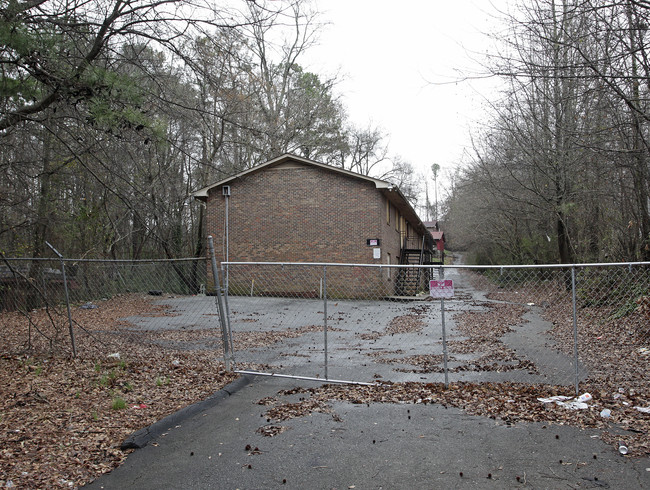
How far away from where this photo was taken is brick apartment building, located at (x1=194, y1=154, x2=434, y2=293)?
850 inches

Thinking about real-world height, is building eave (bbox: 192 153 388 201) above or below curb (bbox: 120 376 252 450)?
above

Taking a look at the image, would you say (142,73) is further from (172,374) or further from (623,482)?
(623,482)

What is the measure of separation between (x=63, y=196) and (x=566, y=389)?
16.9m

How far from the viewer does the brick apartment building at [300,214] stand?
21578 mm

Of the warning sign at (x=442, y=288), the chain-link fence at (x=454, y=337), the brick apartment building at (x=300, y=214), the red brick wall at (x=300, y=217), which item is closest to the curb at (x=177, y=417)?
the chain-link fence at (x=454, y=337)

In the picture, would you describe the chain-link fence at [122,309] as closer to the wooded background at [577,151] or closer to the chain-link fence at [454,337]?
the chain-link fence at [454,337]

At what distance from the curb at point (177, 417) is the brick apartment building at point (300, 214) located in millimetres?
15285

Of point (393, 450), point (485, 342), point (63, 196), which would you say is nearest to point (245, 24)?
point (393, 450)

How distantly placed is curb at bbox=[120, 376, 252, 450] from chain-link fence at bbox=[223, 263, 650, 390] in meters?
0.76

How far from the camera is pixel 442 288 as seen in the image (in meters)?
5.93

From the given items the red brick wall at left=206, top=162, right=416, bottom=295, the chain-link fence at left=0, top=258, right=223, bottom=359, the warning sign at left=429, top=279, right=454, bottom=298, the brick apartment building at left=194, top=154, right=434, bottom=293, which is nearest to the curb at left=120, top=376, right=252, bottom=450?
the chain-link fence at left=0, top=258, right=223, bottom=359

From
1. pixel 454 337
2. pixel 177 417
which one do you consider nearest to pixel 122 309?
pixel 177 417

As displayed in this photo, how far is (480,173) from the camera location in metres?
22.4

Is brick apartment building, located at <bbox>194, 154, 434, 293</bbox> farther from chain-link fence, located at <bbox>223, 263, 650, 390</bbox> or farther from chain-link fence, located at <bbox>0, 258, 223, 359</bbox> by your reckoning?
chain-link fence, located at <bbox>0, 258, 223, 359</bbox>
